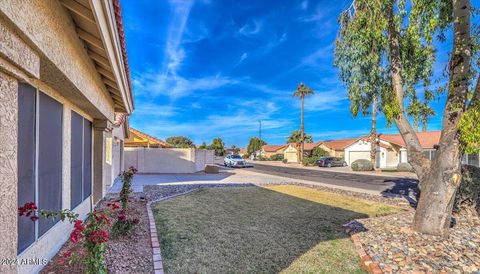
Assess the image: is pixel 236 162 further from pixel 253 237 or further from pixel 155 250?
pixel 155 250

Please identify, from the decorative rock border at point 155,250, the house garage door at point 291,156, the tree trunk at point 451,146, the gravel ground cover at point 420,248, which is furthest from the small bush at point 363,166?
the decorative rock border at point 155,250

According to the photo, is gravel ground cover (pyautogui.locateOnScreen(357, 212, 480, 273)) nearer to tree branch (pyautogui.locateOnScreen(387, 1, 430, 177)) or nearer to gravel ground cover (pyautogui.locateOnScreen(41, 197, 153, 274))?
tree branch (pyautogui.locateOnScreen(387, 1, 430, 177))

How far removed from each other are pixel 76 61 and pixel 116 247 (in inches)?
129

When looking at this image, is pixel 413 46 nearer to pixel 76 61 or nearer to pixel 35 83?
pixel 76 61

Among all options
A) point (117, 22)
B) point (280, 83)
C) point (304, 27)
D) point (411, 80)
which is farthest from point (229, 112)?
point (117, 22)

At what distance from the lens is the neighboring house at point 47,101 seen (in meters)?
2.48

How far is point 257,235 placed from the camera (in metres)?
6.67

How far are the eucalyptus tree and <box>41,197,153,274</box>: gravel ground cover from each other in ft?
20.0

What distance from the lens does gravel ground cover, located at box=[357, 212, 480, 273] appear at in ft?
16.5

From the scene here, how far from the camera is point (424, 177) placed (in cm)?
727

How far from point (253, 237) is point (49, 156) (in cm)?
429

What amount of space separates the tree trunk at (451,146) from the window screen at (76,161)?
7847 millimetres

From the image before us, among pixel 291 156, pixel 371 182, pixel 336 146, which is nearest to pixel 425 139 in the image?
pixel 336 146

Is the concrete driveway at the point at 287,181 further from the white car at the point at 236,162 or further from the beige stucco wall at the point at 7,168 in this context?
the white car at the point at 236,162
